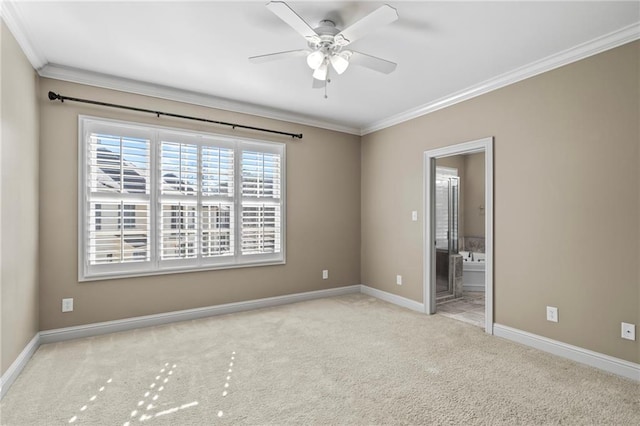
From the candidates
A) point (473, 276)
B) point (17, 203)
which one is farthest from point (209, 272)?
point (473, 276)

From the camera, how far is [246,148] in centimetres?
432

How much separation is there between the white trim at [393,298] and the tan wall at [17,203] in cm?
393

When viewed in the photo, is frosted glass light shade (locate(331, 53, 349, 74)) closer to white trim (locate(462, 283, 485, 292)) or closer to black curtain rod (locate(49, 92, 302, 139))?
black curtain rod (locate(49, 92, 302, 139))

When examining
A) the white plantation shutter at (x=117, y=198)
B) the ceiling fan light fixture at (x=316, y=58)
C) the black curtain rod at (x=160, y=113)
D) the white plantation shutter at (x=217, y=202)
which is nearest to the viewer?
the ceiling fan light fixture at (x=316, y=58)

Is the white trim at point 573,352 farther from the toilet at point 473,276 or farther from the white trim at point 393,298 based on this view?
the toilet at point 473,276

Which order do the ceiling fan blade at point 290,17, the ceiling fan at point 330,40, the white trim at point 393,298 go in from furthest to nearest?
the white trim at point 393,298 → the ceiling fan at point 330,40 → the ceiling fan blade at point 290,17

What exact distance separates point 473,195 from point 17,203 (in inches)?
266

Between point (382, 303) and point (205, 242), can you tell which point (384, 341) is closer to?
point (382, 303)

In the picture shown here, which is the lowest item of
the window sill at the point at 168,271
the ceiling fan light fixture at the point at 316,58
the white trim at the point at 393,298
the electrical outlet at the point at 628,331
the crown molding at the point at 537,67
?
the white trim at the point at 393,298

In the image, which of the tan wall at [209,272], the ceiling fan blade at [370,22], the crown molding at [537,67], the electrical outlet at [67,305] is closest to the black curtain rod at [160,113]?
the tan wall at [209,272]

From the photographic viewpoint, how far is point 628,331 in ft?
8.27

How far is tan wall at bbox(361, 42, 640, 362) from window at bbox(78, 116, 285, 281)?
246cm

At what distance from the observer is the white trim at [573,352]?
2.52m

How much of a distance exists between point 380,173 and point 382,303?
1864 mm
